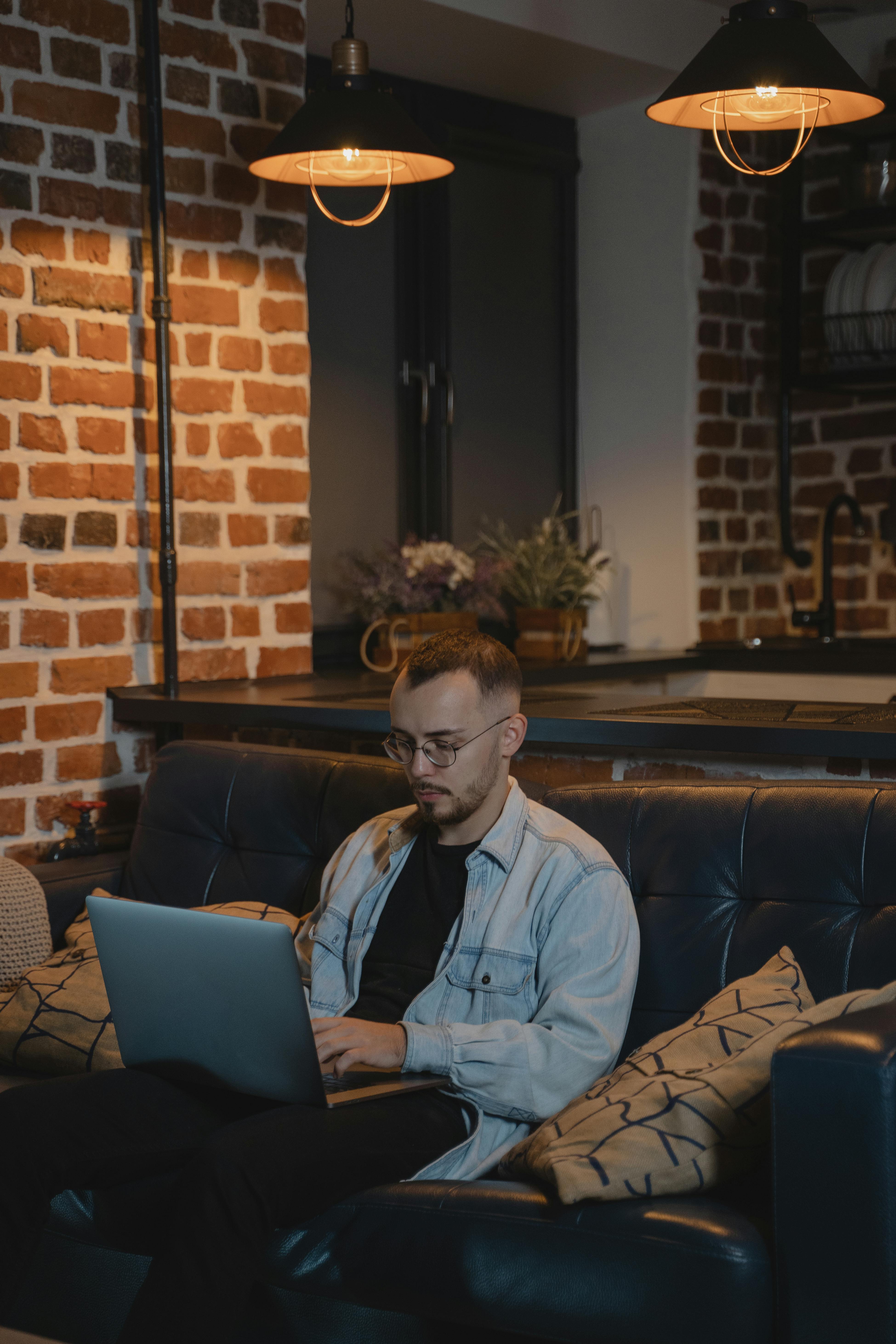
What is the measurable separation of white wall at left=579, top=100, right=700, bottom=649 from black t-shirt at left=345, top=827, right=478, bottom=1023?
255 centimetres

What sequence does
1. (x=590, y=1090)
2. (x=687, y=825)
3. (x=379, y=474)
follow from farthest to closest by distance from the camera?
1. (x=379, y=474)
2. (x=687, y=825)
3. (x=590, y=1090)

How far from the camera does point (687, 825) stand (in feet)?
7.06

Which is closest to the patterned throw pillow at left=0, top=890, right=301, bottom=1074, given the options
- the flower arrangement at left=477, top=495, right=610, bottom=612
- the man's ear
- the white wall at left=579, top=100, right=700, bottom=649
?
the man's ear

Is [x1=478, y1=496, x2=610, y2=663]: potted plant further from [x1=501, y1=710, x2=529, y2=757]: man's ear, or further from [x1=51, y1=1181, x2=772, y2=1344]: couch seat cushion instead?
[x1=51, y1=1181, x2=772, y2=1344]: couch seat cushion

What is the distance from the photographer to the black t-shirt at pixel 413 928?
2080 mm

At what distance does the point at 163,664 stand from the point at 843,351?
7.67ft

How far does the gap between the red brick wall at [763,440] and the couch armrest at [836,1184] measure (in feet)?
10.1

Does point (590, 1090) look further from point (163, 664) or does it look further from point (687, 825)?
point (163, 664)

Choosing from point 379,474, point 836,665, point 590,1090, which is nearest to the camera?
point 590,1090

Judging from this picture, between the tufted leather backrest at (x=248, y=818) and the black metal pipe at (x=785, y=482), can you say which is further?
the black metal pipe at (x=785, y=482)

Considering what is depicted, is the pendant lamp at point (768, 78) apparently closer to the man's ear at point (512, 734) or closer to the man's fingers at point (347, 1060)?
the man's ear at point (512, 734)

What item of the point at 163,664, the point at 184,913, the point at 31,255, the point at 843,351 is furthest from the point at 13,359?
the point at 843,351

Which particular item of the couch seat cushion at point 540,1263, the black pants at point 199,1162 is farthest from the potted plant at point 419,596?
the couch seat cushion at point 540,1263

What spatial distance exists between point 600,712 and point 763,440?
7.64 feet
